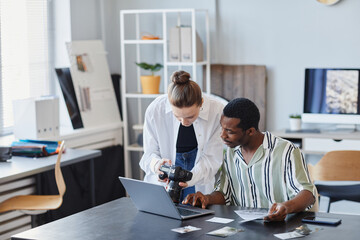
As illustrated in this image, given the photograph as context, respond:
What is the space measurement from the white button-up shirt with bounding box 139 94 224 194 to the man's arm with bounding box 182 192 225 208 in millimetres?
334

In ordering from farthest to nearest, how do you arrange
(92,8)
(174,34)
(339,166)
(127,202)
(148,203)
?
(92,8), (174,34), (339,166), (127,202), (148,203)

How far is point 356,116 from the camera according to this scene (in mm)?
4594

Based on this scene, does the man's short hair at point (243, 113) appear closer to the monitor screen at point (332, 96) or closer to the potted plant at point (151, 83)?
the monitor screen at point (332, 96)

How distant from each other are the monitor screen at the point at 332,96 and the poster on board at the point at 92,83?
1.73m

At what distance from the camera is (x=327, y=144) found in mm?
4457

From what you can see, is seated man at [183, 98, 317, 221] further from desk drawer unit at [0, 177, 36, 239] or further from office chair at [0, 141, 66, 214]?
desk drawer unit at [0, 177, 36, 239]

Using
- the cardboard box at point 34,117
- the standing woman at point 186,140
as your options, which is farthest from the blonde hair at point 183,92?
the cardboard box at point 34,117

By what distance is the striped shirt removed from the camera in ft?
7.91

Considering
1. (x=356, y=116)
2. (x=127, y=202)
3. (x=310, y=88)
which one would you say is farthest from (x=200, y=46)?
(x=127, y=202)

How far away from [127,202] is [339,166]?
174cm

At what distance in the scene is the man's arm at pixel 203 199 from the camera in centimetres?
252

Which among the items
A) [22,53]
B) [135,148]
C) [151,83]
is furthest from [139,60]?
[22,53]

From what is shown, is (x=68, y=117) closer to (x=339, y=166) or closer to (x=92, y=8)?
(x=92, y=8)

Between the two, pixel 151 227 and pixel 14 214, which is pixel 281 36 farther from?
pixel 151 227
